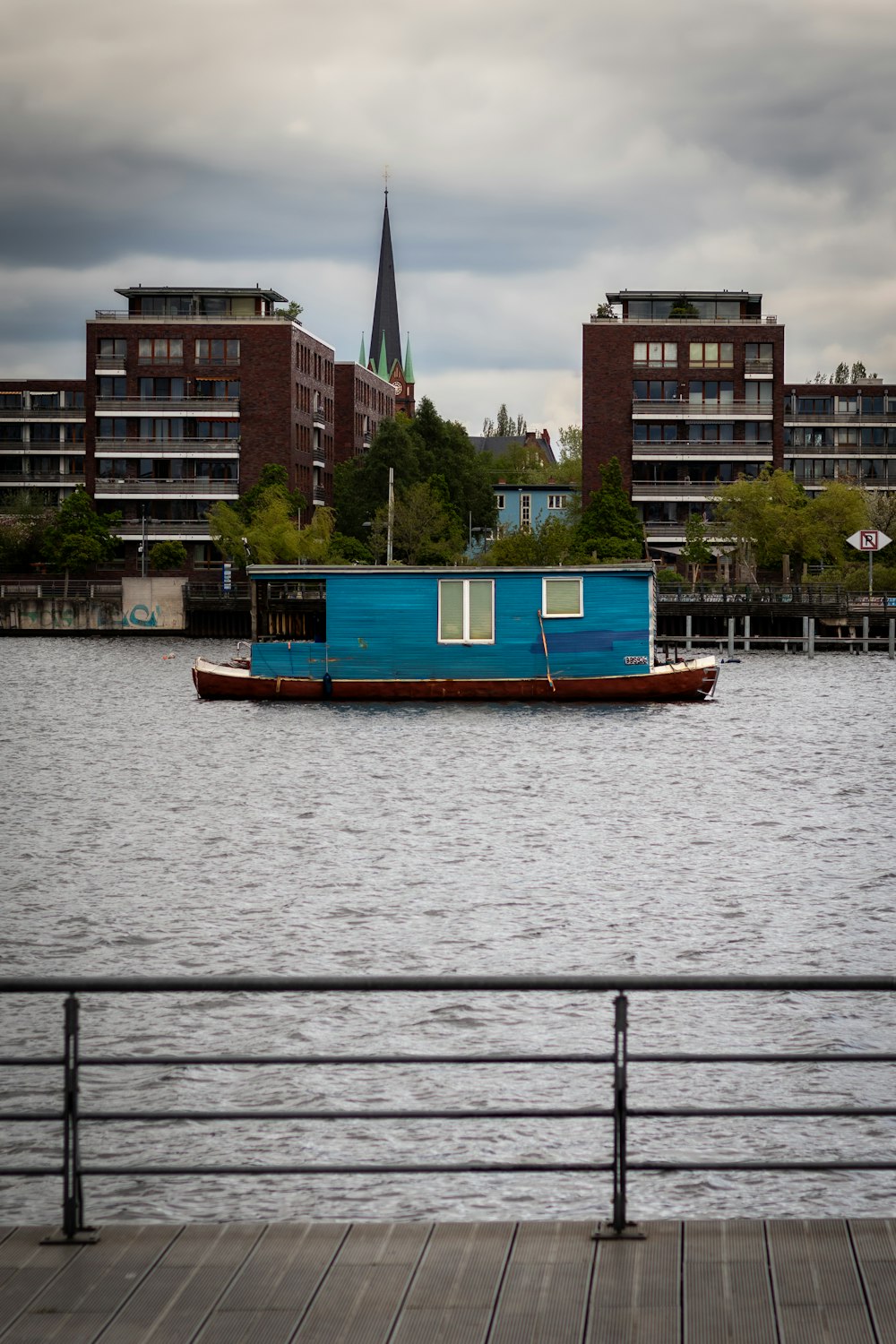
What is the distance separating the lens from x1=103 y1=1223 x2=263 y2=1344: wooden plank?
686 cm

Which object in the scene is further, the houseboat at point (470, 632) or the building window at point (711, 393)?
the building window at point (711, 393)

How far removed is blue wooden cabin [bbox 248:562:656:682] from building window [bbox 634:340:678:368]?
59865mm

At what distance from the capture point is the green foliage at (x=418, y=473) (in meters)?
125

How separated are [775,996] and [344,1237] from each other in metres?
13.9

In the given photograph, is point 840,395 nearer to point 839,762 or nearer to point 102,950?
point 839,762

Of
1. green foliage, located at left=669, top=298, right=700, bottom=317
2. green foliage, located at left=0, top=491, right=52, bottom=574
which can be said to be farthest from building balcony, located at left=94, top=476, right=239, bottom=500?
green foliage, located at left=669, top=298, right=700, bottom=317

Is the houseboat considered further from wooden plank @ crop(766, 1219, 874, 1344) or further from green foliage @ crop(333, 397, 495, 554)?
green foliage @ crop(333, 397, 495, 554)

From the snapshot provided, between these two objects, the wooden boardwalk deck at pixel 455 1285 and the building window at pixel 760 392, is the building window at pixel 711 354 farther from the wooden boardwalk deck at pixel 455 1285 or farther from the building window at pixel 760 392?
the wooden boardwalk deck at pixel 455 1285

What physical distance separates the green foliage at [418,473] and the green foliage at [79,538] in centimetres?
1794

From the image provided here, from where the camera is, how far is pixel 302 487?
124875mm

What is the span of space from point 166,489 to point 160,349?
9711 mm

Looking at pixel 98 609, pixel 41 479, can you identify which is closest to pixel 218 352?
pixel 98 609

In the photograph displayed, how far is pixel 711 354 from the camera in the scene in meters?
114

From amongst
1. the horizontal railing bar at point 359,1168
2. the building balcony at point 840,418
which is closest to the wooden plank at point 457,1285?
the horizontal railing bar at point 359,1168
